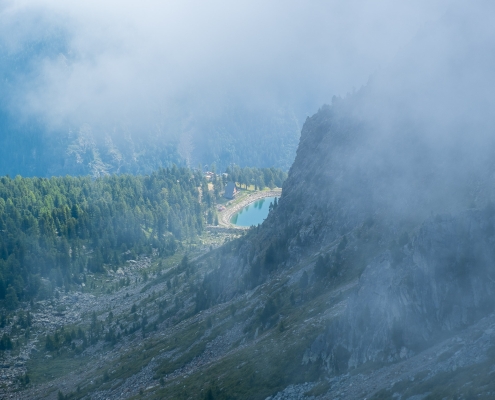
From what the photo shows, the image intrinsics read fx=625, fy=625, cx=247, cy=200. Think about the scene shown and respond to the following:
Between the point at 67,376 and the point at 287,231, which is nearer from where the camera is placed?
the point at 67,376

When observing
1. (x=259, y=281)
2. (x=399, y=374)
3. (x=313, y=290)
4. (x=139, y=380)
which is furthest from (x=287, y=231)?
(x=399, y=374)

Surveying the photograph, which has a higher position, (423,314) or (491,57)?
(491,57)

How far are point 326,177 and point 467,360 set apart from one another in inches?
3276

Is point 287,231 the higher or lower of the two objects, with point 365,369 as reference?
higher

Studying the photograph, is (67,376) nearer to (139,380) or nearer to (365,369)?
(139,380)

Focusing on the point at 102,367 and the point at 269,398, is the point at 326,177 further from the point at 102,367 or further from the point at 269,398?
the point at 269,398

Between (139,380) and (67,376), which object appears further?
(67,376)

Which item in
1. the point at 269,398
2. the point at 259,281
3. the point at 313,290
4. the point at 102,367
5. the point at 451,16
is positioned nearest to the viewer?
the point at 269,398

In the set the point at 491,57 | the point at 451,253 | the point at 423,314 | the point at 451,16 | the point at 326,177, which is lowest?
the point at 423,314

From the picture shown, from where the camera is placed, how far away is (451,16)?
14338 cm

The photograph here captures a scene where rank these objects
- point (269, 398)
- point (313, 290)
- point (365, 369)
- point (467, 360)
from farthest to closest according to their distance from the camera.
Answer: point (313, 290) → point (269, 398) → point (365, 369) → point (467, 360)

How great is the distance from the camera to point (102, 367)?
126 m

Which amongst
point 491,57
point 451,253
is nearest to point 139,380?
point 451,253

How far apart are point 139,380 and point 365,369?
50.3 meters
